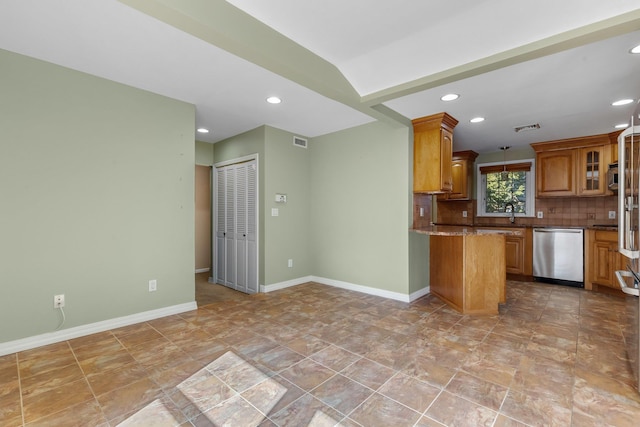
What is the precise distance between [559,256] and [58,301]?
20.9ft

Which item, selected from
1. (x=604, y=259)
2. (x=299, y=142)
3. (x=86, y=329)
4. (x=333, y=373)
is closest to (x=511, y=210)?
(x=604, y=259)

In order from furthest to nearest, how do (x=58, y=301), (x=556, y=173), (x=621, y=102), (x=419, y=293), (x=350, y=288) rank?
(x=556, y=173)
(x=350, y=288)
(x=419, y=293)
(x=621, y=102)
(x=58, y=301)

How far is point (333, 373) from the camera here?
216 cm

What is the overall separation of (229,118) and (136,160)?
1337 millimetres

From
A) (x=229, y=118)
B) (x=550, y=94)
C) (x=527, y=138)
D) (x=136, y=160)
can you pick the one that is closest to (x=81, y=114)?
(x=136, y=160)

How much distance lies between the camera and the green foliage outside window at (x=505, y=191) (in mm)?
5652

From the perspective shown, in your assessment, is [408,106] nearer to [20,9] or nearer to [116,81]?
[116,81]

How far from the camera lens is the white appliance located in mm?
1989

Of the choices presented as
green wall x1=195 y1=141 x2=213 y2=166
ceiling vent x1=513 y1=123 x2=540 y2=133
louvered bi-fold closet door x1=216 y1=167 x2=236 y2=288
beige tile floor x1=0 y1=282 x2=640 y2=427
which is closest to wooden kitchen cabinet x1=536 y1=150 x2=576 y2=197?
ceiling vent x1=513 y1=123 x2=540 y2=133

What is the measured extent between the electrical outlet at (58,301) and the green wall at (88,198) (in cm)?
4

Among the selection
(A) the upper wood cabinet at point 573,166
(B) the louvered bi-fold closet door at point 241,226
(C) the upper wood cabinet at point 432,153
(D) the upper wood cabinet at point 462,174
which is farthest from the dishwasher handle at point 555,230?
(B) the louvered bi-fold closet door at point 241,226

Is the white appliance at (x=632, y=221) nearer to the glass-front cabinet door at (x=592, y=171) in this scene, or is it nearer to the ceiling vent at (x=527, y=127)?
the ceiling vent at (x=527, y=127)

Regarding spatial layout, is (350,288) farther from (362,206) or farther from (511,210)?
(511,210)

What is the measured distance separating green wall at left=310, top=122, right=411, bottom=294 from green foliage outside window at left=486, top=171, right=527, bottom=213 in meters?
3.03
